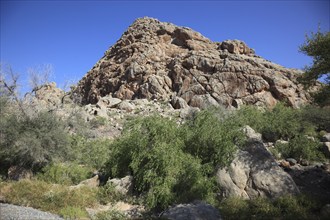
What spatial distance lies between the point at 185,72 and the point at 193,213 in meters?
44.1

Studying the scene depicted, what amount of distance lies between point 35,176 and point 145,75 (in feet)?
138

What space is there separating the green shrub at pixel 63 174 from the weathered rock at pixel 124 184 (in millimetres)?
2931

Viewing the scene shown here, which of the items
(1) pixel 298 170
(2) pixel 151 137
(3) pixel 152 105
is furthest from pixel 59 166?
(3) pixel 152 105

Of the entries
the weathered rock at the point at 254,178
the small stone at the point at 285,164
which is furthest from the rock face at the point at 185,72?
the weathered rock at the point at 254,178

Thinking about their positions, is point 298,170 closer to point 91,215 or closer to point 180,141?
point 180,141

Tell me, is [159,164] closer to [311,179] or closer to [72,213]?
[72,213]

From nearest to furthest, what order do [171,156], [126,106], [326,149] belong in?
[171,156] → [326,149] → [126,106]

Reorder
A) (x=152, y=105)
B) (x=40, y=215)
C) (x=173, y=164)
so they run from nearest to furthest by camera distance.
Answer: (x=40, y=215) < (x=173, y=164) < (x=152, y=105)

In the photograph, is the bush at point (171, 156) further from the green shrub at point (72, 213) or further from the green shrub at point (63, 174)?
the green shrub at point (72, 213)

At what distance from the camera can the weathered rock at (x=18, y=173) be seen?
1471 cm

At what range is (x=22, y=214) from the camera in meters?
9.28

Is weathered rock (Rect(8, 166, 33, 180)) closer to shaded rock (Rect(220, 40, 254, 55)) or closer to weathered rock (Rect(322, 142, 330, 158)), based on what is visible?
weathered rock (Rect(322, 142, 330, 158))

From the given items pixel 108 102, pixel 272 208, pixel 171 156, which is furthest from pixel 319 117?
pixel 108 102

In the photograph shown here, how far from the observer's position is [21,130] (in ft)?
51.4
